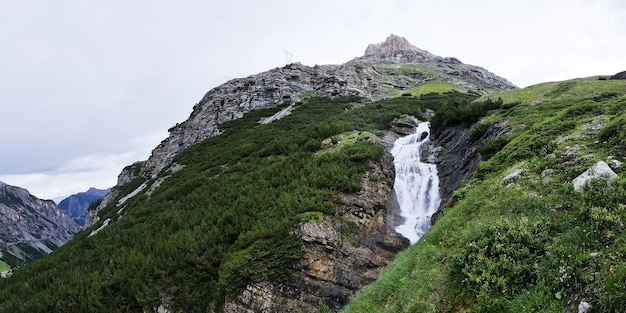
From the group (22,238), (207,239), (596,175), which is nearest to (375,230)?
(207,239)

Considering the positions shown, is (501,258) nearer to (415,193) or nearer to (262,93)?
(415,193)

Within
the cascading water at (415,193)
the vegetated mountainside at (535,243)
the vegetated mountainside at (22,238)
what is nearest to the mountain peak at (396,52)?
the cascading water at (415,193)

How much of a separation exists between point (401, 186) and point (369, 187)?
3607 millimetres

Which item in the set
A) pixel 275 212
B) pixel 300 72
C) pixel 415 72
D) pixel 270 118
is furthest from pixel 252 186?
pixel 415 72

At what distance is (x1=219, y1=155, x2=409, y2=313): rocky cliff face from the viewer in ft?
47.5

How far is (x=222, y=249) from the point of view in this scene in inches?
646

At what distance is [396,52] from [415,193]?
159m

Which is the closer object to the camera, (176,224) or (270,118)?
(176,224)

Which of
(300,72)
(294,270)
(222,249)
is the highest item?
(300,72)

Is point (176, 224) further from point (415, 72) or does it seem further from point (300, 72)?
point (415, 72)

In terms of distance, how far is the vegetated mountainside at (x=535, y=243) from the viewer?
549cm

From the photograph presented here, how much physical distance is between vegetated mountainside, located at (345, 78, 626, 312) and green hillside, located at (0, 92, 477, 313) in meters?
7.02

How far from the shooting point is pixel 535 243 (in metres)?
6.85

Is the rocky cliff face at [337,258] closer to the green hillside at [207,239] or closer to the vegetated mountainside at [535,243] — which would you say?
the green hillside at [207,239]
